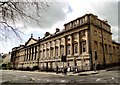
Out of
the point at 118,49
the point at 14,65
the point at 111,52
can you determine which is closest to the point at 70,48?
the point at 111,52

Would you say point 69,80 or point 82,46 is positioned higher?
point 82,46

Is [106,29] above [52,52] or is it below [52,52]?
above

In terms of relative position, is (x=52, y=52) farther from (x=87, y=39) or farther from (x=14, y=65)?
(x=14, y=65)

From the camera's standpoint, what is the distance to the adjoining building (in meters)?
37.1

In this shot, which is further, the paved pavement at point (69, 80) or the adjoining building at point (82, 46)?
the adjoining building at point (82, 46)

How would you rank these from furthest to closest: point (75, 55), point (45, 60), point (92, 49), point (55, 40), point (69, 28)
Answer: point (45, 60) < point (55, 40) < point (69, 28) < point (75, 55) < point (92, 49)

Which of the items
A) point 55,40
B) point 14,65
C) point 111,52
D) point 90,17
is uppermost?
point 90,17

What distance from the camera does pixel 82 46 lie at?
39.0 metres

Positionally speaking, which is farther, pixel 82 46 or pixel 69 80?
pixel 82 46

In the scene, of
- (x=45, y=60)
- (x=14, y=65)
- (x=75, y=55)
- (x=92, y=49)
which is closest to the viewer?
(x=92, y=49)

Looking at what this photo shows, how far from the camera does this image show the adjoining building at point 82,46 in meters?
37.1

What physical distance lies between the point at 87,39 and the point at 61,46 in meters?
10.7

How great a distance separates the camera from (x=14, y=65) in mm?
80312

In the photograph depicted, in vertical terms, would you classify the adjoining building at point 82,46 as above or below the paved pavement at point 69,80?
above
